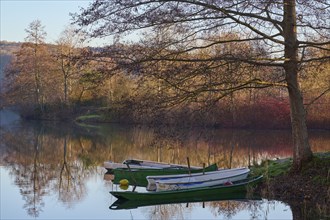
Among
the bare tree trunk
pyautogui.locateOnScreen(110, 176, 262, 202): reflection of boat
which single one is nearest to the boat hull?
pyautogui.locateOnScreen(110, 176, 262, 202): reflection of boat

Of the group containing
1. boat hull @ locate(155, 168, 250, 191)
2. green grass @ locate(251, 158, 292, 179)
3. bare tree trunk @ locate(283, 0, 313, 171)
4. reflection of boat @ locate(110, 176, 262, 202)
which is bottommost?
reflection of boat @ locate(110, 176, 262, 202)

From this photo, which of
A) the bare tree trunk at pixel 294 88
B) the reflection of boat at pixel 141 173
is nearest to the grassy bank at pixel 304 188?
the bare tree trunk at pixel 294 88

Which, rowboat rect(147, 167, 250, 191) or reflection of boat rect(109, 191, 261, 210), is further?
rowboat rect(147, 167, 250, 191)

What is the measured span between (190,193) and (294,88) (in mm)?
3763

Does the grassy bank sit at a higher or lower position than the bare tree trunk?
lower

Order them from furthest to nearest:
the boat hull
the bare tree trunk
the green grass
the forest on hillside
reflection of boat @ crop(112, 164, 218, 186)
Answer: reflection of boat @ crop(112, 164, 218, 186) < the boat hull < the green grass < the bare tree trunk < the forest on hillside

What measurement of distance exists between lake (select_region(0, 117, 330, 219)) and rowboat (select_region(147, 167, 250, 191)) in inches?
38.6

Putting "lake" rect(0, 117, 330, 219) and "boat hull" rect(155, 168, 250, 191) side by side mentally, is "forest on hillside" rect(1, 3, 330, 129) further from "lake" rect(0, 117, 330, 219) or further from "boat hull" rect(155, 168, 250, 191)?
"boat hull" rect(155, 168, 250, 191)

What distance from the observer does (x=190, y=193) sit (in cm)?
1299

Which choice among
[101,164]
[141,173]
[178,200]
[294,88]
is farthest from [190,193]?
[101,164]

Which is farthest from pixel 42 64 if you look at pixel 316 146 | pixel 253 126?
pixel 316 146

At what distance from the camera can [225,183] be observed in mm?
13789

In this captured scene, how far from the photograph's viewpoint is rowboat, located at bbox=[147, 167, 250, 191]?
1364 centimetres

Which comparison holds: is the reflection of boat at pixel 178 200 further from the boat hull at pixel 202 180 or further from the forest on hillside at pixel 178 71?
the forest on hillside at pixel 178 71
